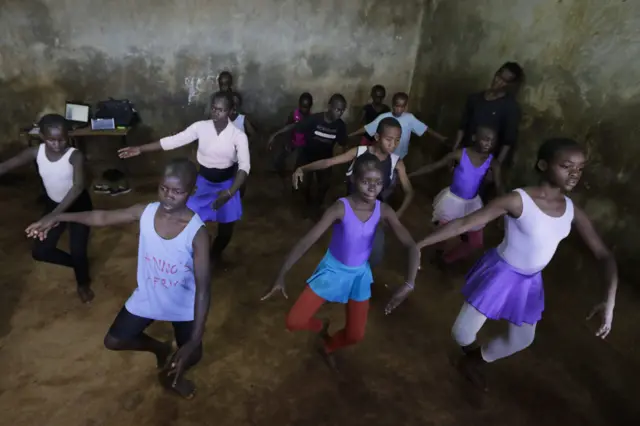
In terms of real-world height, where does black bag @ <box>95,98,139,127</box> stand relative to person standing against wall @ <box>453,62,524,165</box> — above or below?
below

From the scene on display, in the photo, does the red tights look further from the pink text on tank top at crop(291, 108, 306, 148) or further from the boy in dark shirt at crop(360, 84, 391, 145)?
the boy in dark shirt at crop(360, 84, 391, 145)

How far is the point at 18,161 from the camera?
314 cm

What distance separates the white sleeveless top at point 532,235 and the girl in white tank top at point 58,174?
2675 millimetres

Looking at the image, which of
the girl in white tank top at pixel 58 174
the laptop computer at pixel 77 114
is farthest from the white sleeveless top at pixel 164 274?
the laptop computer at pixel 77 114

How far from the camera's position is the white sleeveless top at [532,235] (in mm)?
2588

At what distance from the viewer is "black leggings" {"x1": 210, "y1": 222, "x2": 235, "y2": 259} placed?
4102 millimetres

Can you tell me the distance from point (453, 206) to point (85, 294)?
3.04 meters

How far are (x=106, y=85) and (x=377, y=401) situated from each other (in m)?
4.86

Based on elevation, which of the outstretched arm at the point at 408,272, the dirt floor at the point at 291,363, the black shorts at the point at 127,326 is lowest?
the dirt floor at the point at 291,363

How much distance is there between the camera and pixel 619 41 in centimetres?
378

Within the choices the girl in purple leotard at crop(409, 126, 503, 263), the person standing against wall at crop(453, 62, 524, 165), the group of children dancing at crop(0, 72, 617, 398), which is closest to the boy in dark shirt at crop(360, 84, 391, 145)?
the person standing against wall at crop(453, 62, 524, 165)

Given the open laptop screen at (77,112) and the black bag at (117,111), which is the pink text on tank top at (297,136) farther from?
the open laptop screen at (77,112)

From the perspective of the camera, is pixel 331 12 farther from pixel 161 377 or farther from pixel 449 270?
pixel 161 377

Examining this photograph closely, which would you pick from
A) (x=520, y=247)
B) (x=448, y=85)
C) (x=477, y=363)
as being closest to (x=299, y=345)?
(x=477, y=363)
